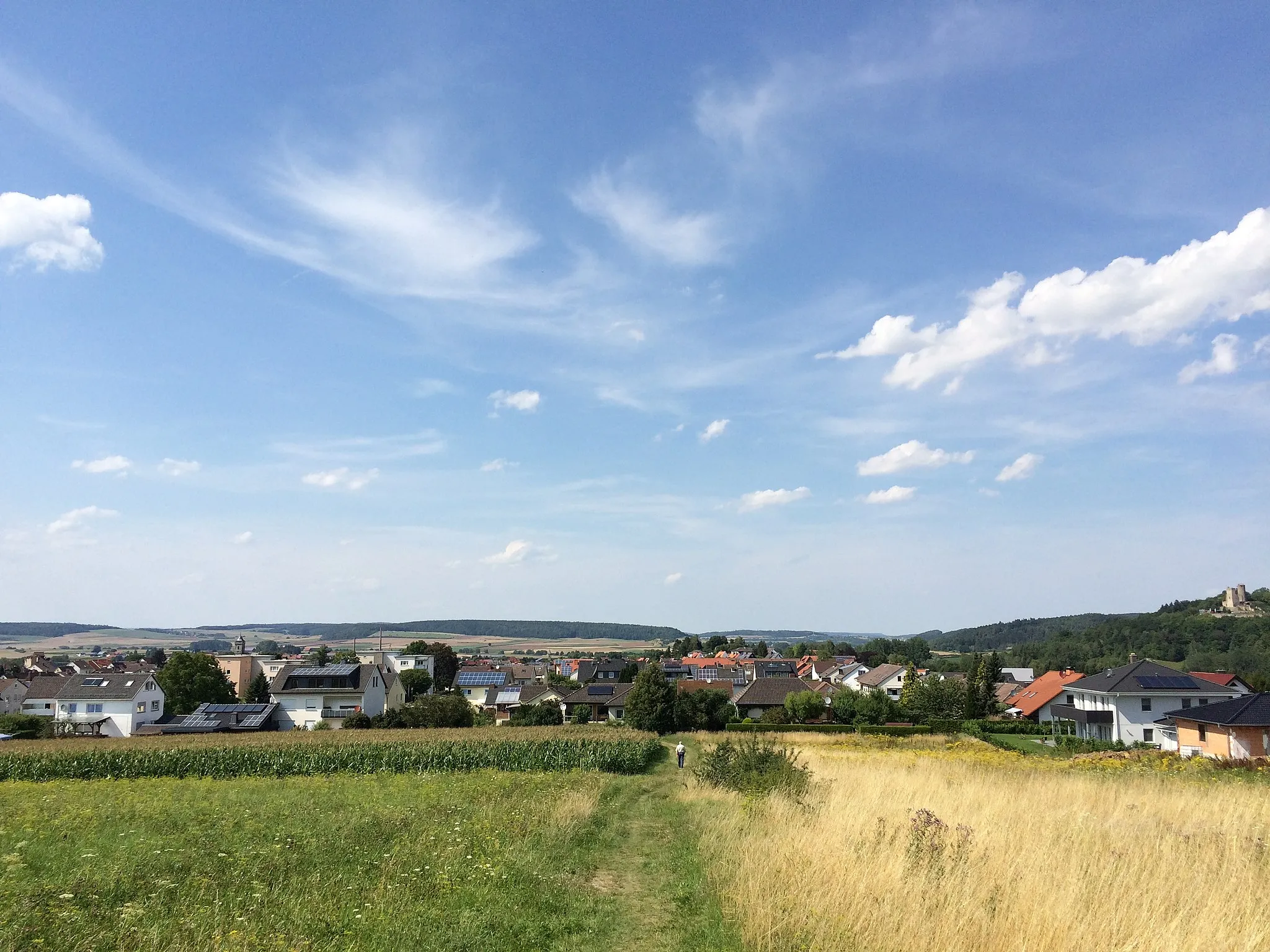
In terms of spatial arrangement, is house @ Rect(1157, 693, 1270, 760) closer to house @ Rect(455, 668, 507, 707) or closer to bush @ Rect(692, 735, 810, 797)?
bush @ Rect(692, 735, 810, 797)

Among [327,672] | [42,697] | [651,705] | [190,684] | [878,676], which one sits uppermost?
[327,672]

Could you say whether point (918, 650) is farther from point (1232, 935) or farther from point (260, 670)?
point (1232, 935)

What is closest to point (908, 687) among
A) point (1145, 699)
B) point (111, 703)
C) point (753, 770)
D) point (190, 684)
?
point (1145, 699)

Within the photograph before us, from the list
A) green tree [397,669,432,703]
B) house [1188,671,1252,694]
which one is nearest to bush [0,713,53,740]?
green tree [397,669,432,703]

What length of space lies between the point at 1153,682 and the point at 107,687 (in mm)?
84772

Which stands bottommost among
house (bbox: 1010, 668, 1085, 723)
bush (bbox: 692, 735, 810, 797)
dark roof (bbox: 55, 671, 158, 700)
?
house (bbox: 1010, 668, 1085, 723)

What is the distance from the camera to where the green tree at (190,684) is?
232 feet

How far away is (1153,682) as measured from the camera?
5028 centimetres

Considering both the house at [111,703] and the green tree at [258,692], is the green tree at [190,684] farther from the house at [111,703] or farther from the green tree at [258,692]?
the green tree at [258,692]

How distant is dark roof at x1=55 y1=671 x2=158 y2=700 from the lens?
66.8 metres

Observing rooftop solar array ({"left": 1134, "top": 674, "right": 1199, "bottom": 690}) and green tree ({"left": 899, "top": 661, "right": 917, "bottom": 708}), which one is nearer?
rooftop solar array ({"left": 1134, "top": 674, "right": 1199, "bottom": 690})

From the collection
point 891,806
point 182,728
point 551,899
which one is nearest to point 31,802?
point 551,899

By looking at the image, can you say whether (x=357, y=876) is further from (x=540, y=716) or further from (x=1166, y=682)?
(x=1166, y=682)

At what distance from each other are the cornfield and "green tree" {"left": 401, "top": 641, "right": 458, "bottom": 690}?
240 feet
